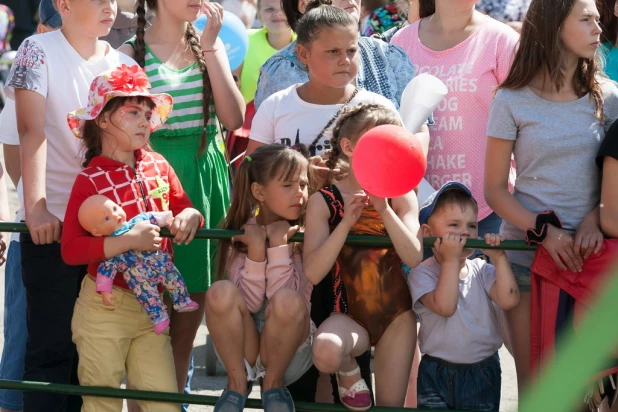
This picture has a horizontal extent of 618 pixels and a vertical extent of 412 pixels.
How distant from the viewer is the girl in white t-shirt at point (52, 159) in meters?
4.38

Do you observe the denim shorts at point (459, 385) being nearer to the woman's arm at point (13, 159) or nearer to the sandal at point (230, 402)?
the sandal at point (230, 402)

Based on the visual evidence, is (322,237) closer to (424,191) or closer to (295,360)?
(295,360)

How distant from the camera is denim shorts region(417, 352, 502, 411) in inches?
163

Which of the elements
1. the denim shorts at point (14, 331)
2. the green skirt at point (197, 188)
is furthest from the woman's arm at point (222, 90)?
the denim shorts at point (14, 331)

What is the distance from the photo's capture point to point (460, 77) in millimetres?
4926

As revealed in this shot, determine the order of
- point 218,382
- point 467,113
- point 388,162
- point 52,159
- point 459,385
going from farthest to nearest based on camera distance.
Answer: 1. point 218,382
2. point 467,113
3. point 52,159
4. point 459,385
5. point 388,162

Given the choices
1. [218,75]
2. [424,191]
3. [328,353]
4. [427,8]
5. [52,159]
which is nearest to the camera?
[328,353]

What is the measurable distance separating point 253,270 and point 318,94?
0.87m

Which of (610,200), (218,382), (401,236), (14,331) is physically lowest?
(218,382)

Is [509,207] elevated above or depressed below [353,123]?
below

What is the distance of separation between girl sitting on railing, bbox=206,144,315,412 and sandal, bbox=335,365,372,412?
0.19m

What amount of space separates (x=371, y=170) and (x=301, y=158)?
1.70 feet

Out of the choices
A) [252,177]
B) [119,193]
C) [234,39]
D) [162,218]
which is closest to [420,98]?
[252,177]

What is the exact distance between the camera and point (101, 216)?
402 cm
